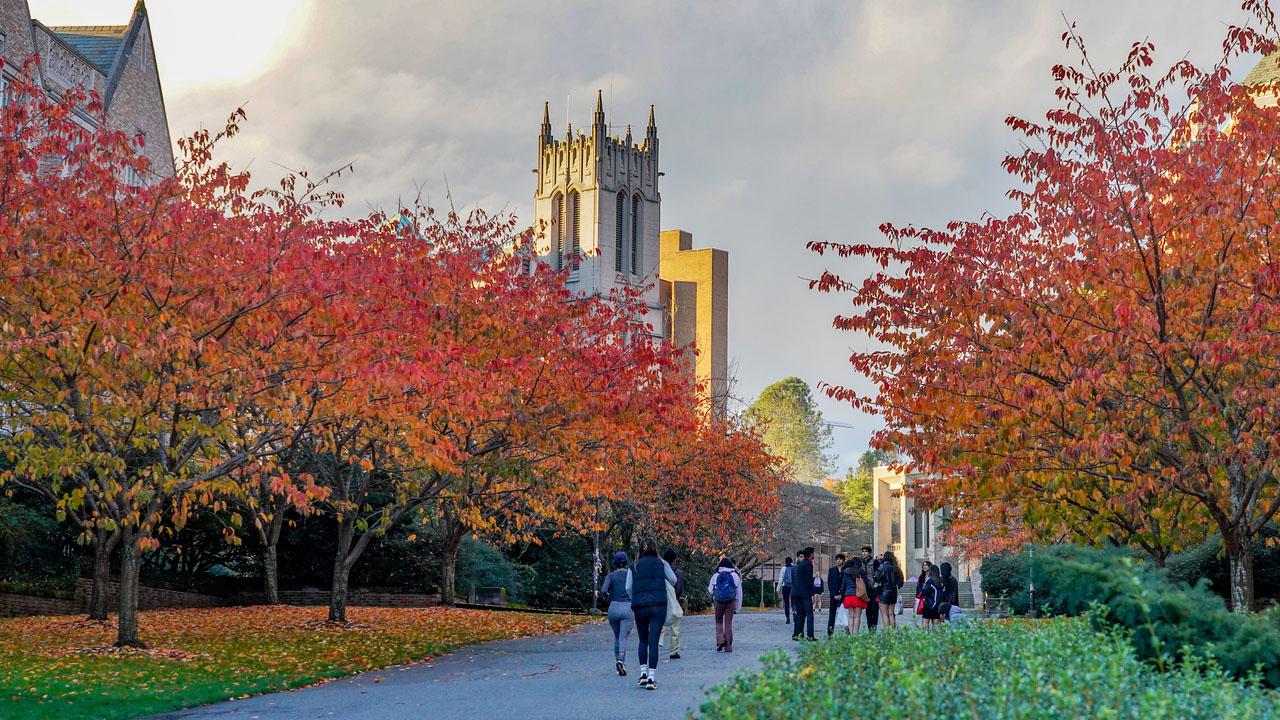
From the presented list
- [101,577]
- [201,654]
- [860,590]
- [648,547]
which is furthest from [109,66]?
[648,547]

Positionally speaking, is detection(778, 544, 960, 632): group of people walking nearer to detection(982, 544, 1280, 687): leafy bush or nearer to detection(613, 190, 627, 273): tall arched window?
detection(982, 544, 1280, 687): leafy bush

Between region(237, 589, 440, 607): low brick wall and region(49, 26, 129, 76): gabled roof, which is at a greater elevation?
region(49, 26, 129, 76): gabled roof

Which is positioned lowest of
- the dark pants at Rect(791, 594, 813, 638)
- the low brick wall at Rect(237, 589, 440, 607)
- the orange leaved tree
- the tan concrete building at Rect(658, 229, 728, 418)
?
the low brick wall at Rect(237, 589, 440, 607)

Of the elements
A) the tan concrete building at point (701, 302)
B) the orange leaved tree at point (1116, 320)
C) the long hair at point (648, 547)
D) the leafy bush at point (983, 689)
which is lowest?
the leafy bush at point (983, 689)

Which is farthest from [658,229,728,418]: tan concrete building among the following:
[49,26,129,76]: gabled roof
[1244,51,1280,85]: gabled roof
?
[49,26,129,76]: gabled roof

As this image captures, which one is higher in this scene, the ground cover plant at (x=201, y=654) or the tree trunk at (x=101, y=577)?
the tree trunk at (x=101, y=577)

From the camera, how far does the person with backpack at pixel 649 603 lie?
15.6 m

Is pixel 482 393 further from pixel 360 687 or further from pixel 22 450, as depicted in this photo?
pixel 22 450

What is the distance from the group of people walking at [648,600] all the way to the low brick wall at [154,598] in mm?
15184

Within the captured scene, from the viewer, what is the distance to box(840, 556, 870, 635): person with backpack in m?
22.3

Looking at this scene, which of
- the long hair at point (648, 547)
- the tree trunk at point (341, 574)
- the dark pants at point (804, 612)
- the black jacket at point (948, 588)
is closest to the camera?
the long hair at point (648, 547)

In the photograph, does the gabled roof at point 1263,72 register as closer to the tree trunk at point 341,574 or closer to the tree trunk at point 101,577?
the tree trunk at point 341,574

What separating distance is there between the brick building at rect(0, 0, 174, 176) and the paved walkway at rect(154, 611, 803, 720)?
21037 millimetres

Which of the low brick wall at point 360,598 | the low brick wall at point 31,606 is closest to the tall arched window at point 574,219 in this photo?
the low brick wall at point 360,598
